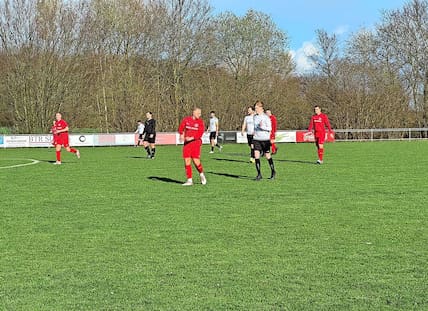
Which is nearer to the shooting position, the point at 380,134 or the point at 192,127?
the point at 192,127

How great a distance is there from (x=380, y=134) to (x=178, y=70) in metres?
17.6

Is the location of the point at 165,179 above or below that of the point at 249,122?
below

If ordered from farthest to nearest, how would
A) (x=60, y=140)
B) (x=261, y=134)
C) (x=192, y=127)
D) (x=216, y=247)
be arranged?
(x=60, y=140)
(x=261, y=134)
(x=192, y=127)
(x=216, y=247)

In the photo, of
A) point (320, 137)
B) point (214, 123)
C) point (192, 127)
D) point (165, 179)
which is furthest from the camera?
point (214, 123)

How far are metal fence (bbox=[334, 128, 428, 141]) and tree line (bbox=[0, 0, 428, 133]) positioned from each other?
2.30 m

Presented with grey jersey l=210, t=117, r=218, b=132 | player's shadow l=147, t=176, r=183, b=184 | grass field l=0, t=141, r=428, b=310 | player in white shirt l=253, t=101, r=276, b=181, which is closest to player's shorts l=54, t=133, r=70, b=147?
player's shadow l=147, t=176, r=183, b=184

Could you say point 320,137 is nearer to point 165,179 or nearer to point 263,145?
point 263,145

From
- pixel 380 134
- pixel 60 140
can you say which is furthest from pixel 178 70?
pixel 60 140

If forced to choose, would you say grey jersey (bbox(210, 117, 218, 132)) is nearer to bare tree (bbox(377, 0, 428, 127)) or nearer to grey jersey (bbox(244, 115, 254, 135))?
grey jersey (bbox(244, 115, 254, 135))

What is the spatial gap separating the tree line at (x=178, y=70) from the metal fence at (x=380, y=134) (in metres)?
2.30

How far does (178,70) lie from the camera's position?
45.5 meters

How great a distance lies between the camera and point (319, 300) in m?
4.44

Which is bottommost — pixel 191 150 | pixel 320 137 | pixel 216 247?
pixel 216 247

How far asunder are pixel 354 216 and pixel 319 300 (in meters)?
4.05
